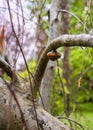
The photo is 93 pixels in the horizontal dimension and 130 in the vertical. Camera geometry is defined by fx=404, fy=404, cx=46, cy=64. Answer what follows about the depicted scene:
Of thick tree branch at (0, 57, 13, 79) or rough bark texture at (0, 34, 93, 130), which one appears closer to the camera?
rough bark texture at (0, 34, 93, 130)

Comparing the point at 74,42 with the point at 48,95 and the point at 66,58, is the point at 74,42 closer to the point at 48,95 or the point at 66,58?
the point at 48,95

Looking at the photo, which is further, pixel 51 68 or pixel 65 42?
pixel 51 68

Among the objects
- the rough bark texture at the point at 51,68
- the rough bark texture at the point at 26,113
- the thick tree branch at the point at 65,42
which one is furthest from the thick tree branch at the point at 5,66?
the rough bark texture at the point at 51,68

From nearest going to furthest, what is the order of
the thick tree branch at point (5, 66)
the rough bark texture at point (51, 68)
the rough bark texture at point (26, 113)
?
the rough bark texture at point (26, 113) < the thick tree branch at point (5, 66) < the rough bark texture at point (51, 68)

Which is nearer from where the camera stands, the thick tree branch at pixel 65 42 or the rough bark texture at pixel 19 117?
the thick tree branch at pixel 65 42

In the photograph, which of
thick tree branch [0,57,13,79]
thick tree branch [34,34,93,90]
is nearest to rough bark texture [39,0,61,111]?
thick tree branch [34,34,93,90]

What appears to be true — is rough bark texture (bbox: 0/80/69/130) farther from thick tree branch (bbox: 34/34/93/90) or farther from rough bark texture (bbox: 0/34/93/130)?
thick tree branch (bbox: 34/34/93/90)

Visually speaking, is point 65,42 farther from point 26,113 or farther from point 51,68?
point 51,68

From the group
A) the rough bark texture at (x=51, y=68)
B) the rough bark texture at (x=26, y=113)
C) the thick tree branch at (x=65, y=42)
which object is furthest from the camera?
the rough bark texture at (x=51, y=68)

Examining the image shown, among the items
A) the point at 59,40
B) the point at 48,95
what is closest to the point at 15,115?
the point at 59,40

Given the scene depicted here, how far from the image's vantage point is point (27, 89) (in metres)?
2.45

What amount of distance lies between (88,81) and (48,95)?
17.9 meters

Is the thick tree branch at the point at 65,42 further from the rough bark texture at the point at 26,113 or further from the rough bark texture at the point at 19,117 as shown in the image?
the rough bark texture at the point at 19,117

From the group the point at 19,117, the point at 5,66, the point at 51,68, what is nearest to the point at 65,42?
the point at 5,66
